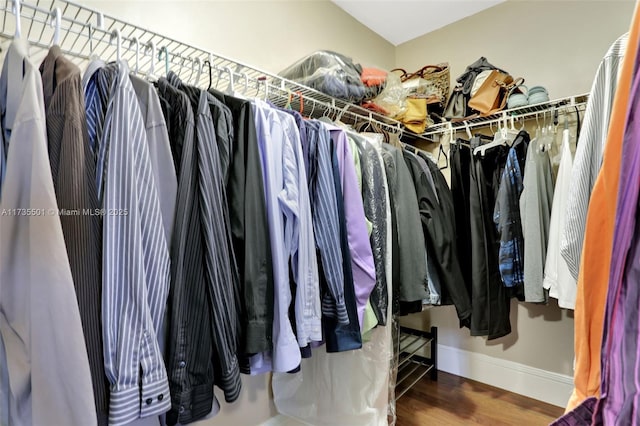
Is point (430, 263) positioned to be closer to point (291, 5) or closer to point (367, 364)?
point (367, 364)

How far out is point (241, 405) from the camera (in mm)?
1524

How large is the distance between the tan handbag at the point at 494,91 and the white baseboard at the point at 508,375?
1581 mm

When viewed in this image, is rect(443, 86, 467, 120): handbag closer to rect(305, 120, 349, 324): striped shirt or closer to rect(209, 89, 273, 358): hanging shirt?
rect(305, 120, 349, 324): striped shirt

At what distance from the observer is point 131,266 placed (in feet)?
2.06

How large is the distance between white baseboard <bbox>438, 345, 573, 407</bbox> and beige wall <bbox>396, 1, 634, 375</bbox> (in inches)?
1.5

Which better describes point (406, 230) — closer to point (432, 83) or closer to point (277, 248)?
point (277, 248)

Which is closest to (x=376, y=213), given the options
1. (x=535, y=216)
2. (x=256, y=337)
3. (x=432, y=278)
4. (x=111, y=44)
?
(x=432, y=278)

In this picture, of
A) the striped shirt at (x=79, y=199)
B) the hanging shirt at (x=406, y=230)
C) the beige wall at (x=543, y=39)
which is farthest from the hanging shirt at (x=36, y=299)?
the beige wall at (x=543, y=39)

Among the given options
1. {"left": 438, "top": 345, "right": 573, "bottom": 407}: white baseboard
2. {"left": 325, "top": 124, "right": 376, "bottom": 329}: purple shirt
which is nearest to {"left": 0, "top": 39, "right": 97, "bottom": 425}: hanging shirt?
{"left": 325, "top": 124, "right": 376, "bottom": 329}: purple shirt

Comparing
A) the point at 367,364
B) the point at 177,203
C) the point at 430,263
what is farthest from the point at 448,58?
the point at 177,203

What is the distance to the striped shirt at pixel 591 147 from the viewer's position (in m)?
0.60

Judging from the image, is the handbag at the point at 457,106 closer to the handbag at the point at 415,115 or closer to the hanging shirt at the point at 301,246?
the handbag at the point at 415,115

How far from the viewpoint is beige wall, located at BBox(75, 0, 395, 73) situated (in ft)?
4.40

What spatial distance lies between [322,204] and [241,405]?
1105 mm
